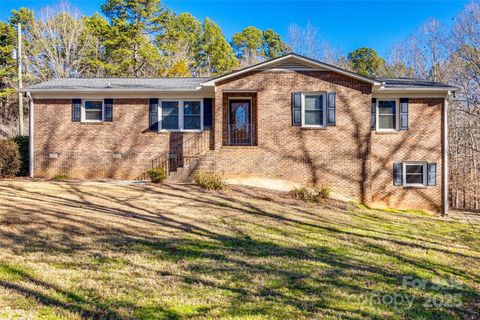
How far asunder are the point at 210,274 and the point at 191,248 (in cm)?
140

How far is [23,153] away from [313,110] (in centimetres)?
1282

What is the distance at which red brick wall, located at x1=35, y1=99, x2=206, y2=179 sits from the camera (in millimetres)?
15352

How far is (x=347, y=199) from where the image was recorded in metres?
13.9

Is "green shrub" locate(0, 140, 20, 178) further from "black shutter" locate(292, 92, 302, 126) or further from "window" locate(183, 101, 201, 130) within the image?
"black shutter" locate(292, 92, 302, 126)

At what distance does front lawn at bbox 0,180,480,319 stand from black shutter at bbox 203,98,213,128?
5.59 m

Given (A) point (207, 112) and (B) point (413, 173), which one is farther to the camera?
(A) point (207, 112)

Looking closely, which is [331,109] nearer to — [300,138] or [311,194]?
[300,138]

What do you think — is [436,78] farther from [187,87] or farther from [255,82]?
[187,87]

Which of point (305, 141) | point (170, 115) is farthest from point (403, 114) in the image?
point (170, 115)

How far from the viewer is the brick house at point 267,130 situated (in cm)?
1413

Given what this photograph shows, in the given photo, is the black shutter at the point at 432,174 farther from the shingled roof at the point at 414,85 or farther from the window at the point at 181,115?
the window at the point at 181,115

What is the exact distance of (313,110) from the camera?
47.1 feet

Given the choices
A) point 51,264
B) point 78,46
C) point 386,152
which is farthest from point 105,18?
point 51,264

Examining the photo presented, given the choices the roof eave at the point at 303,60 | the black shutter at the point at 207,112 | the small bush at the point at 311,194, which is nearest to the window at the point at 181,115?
the black shutter at the point at 207,112
